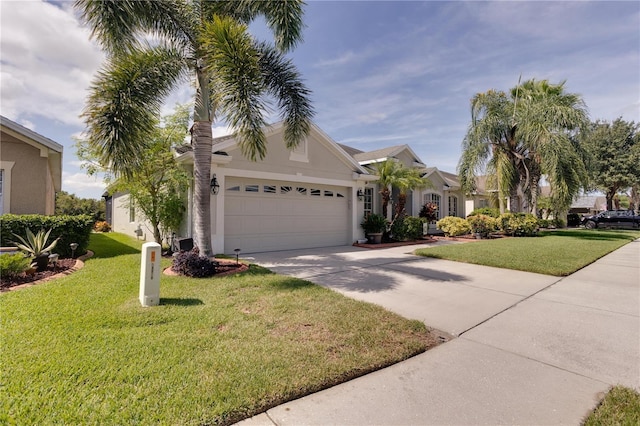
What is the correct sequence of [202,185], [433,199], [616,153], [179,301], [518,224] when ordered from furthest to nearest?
1. [616,153]
2. [433,199]
3. [518,224]
4. [202,185]
5. [179,301]

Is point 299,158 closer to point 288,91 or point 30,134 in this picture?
point 288,91

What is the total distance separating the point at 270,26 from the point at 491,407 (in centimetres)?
910

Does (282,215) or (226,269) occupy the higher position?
(282,215)

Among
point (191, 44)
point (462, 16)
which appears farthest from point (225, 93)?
point (462, 16)

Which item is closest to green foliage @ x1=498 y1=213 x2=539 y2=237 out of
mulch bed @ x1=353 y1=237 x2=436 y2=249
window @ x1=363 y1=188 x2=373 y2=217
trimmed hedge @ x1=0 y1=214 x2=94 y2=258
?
mulch bed @ x1=353 y1=237 x2=436 y2=249

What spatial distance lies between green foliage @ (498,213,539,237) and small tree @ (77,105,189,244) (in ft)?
57.5

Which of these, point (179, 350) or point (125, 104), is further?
point (125, 104)

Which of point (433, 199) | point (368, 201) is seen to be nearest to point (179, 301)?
point (368, 201)

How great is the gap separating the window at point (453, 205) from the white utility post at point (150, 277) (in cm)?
2111

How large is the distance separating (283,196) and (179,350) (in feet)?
28.8

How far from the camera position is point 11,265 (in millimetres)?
5934

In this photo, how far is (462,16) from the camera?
973 cm

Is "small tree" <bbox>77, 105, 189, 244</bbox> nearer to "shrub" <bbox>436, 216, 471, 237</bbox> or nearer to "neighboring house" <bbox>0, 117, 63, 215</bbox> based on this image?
"neighboring house" <bbox>0, 117, 63, 215</bbox>

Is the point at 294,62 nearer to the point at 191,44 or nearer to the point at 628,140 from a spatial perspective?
the point at 191,44
